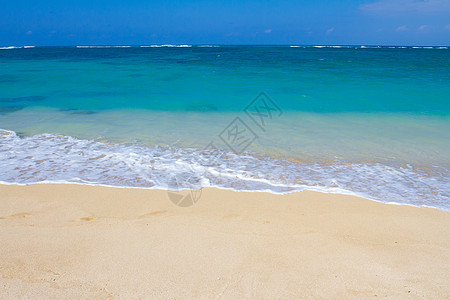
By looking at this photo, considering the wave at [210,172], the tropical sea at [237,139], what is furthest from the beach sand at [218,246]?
the tropical sea at [237,139]

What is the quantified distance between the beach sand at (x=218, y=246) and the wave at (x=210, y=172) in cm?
27

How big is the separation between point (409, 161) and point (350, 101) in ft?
18.3

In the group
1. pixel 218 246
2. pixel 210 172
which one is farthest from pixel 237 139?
pixel 218 246

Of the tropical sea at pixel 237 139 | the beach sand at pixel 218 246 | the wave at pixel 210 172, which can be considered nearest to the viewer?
the beach sand at pixel 218 246

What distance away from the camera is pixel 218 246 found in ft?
8.47

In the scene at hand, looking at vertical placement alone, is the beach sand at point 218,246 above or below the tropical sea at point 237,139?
below

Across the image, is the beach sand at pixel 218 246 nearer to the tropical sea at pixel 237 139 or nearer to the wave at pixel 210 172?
the wave at pixel 210 172

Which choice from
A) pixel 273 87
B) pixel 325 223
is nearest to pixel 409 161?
pixel 325 223

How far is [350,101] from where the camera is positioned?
988cm

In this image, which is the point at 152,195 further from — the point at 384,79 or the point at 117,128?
the point at 384,79

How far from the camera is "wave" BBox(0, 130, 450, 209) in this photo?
3.74m

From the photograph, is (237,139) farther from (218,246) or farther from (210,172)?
(218,246)

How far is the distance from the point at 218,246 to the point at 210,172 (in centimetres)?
170

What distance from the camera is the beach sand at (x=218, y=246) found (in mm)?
2150
